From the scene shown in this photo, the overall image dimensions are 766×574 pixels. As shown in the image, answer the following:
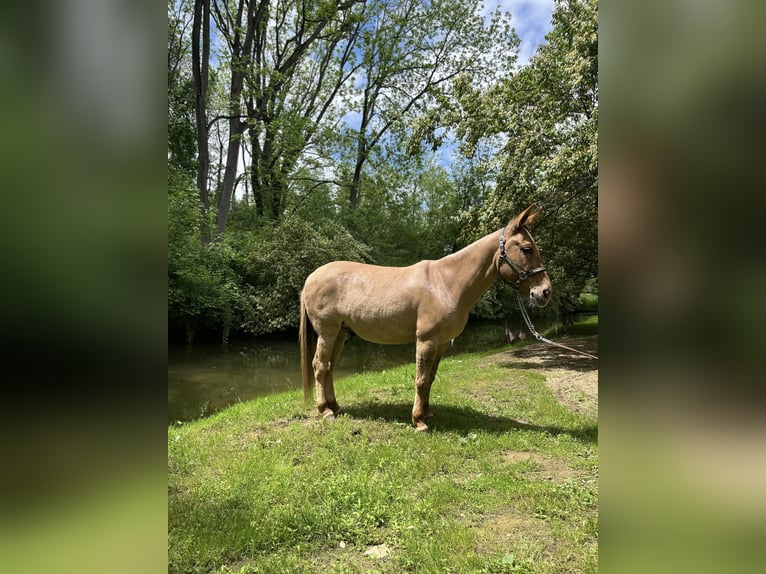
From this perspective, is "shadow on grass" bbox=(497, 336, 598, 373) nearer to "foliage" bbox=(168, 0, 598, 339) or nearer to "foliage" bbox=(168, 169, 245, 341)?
"foliage" bbox=(168, 0, 598, 339)

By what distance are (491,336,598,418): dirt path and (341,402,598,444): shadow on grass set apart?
915mm

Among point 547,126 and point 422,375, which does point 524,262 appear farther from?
point 547,126

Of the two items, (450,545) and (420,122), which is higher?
(420,122)

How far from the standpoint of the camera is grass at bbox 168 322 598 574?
244cm

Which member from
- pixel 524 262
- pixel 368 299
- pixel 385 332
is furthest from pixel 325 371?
pixel 524 262

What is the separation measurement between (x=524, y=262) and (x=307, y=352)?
3066 millimetres

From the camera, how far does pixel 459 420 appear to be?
4910mm

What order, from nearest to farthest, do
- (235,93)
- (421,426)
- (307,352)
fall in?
(421,426)
(307,352)
(235,93)

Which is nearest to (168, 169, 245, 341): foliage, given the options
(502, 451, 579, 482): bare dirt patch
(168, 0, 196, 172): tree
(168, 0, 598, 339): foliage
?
(168, 0, 598, 339): foliage

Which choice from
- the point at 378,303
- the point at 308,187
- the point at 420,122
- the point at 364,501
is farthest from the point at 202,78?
the point at 364,501

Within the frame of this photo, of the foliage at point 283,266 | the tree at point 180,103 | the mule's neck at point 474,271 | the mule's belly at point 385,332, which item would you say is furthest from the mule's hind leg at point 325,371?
the tree at point 180,103
